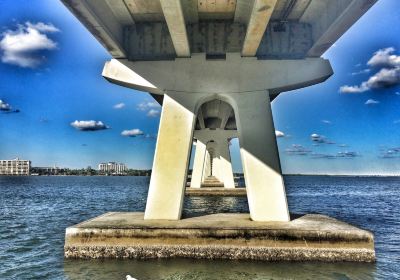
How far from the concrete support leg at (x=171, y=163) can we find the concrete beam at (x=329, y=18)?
529 cm

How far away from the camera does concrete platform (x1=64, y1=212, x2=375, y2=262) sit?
11188 millimetres

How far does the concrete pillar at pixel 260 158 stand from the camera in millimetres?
13570

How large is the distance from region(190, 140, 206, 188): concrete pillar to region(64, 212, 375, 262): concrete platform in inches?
1446

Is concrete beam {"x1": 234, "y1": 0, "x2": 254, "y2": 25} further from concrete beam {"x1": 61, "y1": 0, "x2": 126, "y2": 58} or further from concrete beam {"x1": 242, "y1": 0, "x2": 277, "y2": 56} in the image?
concrete beam {"x1": 61, "y1": 0, "x2": 126, "y2": 58}

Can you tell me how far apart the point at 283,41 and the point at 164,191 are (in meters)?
7.30

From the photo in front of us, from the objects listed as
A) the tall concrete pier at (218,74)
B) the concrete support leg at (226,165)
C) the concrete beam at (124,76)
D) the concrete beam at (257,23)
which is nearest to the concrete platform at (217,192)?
the concrete support leg at (226,165)

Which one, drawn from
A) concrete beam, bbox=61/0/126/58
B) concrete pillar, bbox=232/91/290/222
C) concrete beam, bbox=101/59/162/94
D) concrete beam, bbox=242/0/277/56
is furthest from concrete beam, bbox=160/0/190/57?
A: concrete pillar, bbox=232/91/290/222

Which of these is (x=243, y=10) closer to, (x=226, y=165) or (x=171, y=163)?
(x=171, y=163)

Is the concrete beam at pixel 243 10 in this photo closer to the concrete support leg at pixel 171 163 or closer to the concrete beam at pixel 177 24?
the concrete beam at pixel 177 24

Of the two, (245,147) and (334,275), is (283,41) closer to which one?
(245,147)

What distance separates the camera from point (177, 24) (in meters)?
11.1

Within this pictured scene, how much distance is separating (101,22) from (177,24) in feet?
8.13

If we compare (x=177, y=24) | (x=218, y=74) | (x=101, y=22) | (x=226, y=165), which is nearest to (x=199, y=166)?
(x=226, y=165)

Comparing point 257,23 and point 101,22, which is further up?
point 101,22
